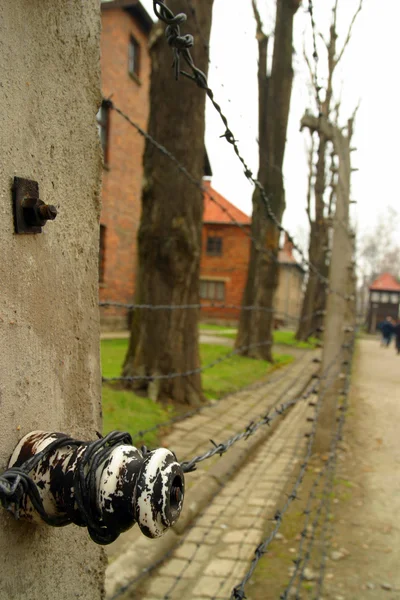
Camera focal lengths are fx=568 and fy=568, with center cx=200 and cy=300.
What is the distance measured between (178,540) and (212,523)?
40cm

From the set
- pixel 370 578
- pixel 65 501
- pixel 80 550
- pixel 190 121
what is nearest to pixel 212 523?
pixel 370 578

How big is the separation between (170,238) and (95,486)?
571 cm

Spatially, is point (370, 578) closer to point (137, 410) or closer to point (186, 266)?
point (137, 410)

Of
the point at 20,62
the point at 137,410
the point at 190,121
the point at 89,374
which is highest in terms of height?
the point at 190,121

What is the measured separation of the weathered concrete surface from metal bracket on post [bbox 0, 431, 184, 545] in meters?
0.06

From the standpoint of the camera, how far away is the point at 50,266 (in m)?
1.22

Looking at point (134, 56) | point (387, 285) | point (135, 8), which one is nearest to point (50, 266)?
point (135, 8)

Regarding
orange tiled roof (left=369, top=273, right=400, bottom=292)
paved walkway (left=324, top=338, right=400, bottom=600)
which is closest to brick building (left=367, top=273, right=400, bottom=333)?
orange tiled roof (left=369, top=273, right=400, bottom=292)

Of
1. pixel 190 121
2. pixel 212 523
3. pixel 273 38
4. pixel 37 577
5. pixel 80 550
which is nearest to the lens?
pixel 37 577

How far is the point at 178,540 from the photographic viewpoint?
3.79 m

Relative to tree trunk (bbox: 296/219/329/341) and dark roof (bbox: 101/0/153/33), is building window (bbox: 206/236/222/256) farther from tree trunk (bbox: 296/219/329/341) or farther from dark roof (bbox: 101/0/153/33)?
dark roof (bbox: 101/0/153/33)

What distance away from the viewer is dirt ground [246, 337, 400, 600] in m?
3.13

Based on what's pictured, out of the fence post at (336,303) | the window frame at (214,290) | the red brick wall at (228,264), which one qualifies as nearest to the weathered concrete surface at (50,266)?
the fence post at (336,303)

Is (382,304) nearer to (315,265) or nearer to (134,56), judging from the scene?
(315,265)
